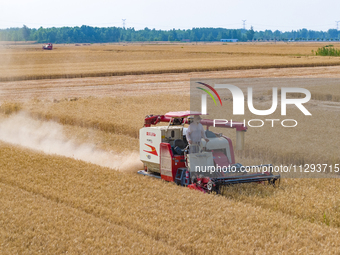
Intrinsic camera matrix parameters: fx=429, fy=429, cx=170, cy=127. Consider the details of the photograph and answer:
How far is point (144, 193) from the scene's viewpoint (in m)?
9.95

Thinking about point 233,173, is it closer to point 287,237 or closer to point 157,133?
point 157,133

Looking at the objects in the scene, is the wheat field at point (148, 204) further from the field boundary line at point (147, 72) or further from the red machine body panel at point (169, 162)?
the field boundary line at point (147, 72)

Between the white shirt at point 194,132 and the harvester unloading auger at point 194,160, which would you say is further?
the white shirt at point 194,132

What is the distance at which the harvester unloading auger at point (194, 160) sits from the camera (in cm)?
1035

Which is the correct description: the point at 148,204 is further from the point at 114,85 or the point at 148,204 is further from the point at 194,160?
the point at 114,85

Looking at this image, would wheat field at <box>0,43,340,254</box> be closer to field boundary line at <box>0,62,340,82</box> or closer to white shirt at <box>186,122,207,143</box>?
white shirt at <box>186,122,207,143</box>

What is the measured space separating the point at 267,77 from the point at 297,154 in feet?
92.4

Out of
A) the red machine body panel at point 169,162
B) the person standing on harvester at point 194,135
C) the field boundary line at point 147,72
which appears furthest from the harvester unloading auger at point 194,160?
the field boundary line at point 147,72

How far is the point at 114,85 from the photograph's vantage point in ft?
124

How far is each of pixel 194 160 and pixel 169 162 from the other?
2.51 ft

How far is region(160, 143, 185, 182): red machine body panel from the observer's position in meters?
11.0

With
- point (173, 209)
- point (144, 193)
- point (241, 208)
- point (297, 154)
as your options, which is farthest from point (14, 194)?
point (297, 154)

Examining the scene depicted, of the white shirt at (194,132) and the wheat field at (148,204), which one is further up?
the white shirt at (194,132)

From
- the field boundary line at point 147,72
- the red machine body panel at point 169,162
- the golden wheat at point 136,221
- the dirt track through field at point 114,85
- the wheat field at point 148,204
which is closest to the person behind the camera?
the golden wheat at point 136,221
